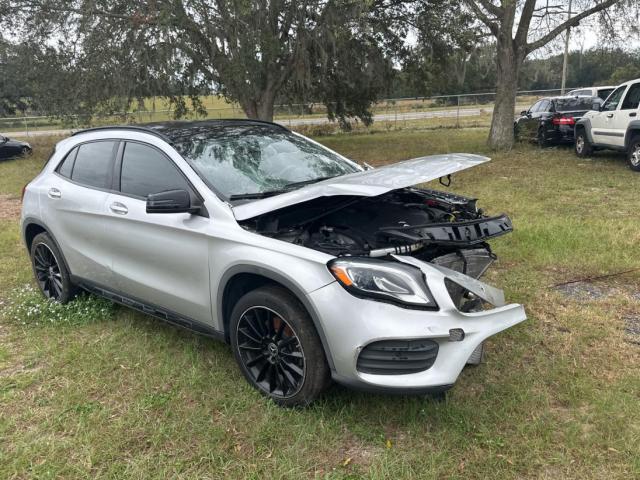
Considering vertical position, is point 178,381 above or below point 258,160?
below

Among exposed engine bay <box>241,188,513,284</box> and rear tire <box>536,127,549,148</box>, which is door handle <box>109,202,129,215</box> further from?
rear tire <box>536,127,549,148</box>

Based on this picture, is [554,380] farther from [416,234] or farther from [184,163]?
[184,163]

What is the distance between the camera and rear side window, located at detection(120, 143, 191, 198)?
3.65 metres

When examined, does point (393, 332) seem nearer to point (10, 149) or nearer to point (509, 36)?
point (509, 36)

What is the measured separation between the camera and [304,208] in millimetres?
3504

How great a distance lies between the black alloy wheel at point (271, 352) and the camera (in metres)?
3.06

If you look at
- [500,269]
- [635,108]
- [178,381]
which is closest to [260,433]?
[178,381]

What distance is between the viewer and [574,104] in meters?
15.1

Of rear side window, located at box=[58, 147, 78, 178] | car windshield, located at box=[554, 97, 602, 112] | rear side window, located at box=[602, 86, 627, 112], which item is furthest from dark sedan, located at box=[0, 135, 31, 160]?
rear side window, located at box=[602, 86, 627, 112]

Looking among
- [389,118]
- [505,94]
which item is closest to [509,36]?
Answer: [505,94]

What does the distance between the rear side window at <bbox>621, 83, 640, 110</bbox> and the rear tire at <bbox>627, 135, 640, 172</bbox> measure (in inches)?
24.6

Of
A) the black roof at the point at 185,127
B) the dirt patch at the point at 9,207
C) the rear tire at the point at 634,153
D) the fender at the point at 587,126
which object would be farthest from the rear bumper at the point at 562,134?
the dirt patch at the point at 9,207

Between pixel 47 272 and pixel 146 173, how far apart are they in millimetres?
1909

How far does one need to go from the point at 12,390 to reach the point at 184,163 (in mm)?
1915
